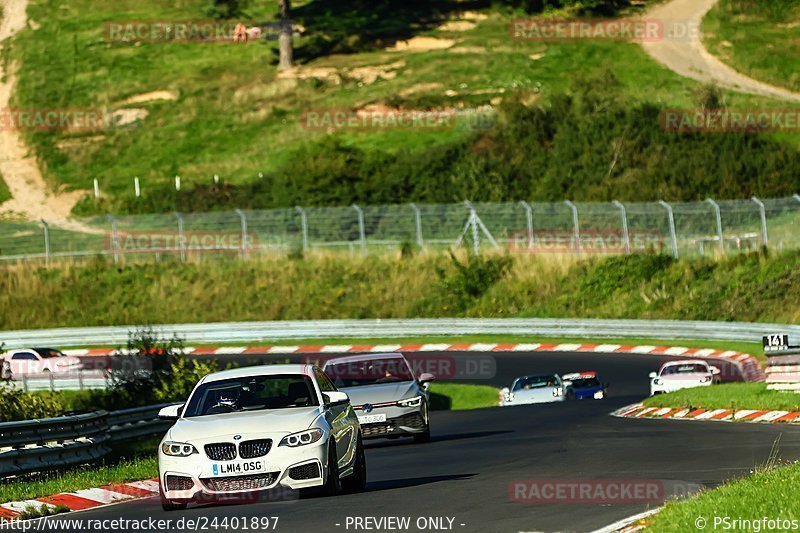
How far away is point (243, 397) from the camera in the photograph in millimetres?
14664

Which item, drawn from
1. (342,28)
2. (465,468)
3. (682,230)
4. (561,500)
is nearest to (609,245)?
(682,230)

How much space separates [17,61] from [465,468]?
90.6 m

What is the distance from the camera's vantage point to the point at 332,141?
7219 cm

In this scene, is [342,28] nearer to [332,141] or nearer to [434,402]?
[332,141]

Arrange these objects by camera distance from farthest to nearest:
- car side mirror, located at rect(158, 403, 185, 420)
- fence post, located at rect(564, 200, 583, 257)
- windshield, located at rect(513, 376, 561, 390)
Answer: fence post, located at rect(564, 200, 583, 257), windshield, located at rect(513, 376, 561, 390), car side mirror, located at rect(158, 403, 185, 420)

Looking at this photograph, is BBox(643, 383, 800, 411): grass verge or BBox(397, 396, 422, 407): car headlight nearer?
BBox(397, 396, 422, 407): car headlight

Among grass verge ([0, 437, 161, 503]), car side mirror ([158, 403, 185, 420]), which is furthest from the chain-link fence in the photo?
car side mirror ([158, 403, 185, 420])

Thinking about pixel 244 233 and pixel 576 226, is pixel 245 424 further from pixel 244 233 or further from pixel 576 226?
pixel 244 233

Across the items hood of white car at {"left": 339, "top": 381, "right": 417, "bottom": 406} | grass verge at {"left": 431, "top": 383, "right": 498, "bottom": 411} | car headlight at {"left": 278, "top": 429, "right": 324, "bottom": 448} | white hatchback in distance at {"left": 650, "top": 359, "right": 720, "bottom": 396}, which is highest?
car headlight at {"left": 278, "top": 429, "right": 324, "bottom": 448}

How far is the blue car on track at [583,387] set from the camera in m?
35.1

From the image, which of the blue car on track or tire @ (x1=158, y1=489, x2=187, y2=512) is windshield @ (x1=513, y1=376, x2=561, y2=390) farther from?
tire @ (x1=158, y1=489, x2=187, y2=512)

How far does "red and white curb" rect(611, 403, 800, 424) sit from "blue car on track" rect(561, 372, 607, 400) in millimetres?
6244

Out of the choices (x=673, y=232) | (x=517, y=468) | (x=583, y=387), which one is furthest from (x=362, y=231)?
(x=517, y=468)

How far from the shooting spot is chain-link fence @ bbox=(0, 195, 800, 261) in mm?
47500
